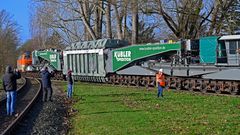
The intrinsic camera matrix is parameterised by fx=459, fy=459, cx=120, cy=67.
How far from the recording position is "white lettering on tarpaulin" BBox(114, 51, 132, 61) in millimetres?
34606

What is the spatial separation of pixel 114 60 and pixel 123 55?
1378 millimetres

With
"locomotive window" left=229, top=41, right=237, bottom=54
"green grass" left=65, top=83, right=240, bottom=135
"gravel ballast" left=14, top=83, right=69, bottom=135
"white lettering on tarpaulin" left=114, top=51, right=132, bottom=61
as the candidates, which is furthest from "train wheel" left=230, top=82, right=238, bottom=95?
"white lettering on tarpaulin" left=114, top=51, right=132, bottom=61

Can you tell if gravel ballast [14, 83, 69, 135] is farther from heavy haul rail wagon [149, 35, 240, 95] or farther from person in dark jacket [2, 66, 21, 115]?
heavy haul rail wagon [149, 35, 240, 95]

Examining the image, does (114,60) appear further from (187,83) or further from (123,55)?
(187,83)

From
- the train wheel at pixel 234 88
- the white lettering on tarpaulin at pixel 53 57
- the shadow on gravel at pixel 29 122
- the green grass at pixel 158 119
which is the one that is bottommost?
the shadow on gravel at pixel 29 122

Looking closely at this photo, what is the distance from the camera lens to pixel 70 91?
25.2 metres

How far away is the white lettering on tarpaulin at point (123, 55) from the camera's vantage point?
1362 inches

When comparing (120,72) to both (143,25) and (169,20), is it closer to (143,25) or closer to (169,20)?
(169,20)

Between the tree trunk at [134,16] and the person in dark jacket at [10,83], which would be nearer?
the person in dark jacket at [10,83]

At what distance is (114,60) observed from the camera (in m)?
36.4

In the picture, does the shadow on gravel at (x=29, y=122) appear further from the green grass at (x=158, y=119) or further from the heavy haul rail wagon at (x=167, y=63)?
the heavy haul rail wagon at (x=167, y=63)

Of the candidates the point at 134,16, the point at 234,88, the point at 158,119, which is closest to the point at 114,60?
the point at 134,16

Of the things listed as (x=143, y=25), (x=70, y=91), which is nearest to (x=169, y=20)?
(x=70, y=91)

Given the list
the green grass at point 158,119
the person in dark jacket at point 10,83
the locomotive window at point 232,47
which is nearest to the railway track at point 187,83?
the locomotive window at point 232,47
